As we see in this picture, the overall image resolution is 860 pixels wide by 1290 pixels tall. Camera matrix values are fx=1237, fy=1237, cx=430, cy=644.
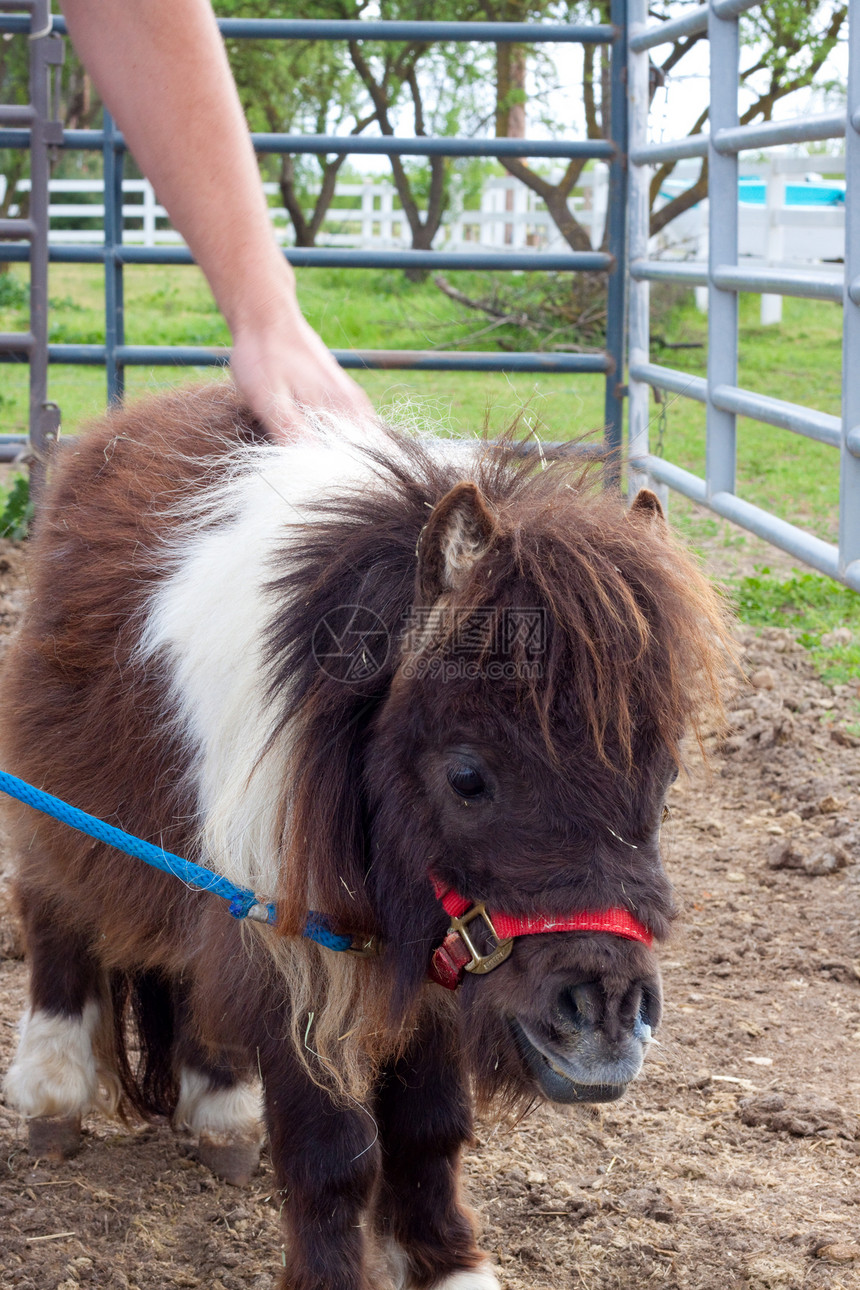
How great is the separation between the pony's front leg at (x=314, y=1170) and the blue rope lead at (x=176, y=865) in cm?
21

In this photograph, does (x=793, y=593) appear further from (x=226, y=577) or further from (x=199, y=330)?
(x=199, y=330)

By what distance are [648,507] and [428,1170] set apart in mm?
1172

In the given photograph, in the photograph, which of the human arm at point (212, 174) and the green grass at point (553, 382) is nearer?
the human arm at point (212, 174)

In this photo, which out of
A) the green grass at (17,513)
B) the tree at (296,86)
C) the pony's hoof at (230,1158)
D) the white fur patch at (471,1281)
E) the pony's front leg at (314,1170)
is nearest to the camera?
the pony's front leg at (314,1170)

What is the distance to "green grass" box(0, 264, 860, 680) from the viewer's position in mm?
4801

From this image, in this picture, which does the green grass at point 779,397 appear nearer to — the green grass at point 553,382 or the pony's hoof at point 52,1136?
the green grass at point 553,382

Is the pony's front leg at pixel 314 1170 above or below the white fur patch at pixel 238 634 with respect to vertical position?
below

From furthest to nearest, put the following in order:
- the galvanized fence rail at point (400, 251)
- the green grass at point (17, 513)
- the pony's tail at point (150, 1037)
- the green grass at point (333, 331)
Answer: the green grass at point (333, 331) → the galvanized fence rail at point (400, 251) → the green grass at point (17, 513) → the pony's tail at point (150, 1037)

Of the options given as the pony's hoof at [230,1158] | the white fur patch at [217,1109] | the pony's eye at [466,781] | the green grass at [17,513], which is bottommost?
the pony's hoof at [230,1158]

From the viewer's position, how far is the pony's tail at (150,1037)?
2.65 metres

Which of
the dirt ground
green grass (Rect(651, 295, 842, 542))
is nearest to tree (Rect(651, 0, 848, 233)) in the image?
green grass (Rect(651, 295, 842, 542))

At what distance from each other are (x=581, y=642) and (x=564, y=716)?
9 centimetres

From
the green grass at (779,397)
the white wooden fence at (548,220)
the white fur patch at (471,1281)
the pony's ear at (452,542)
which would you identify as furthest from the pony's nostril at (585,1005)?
the white wooden fence at (548,220)

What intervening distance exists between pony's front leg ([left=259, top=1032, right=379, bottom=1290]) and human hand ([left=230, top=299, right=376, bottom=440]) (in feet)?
3.29
